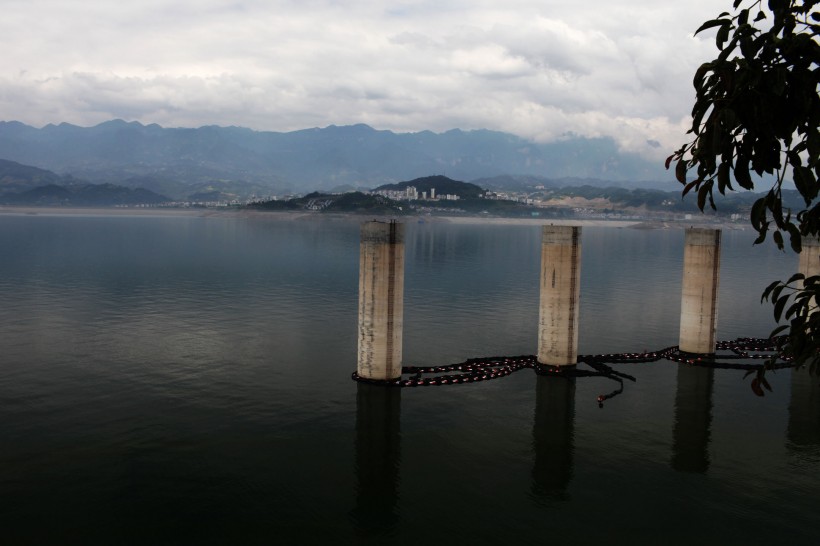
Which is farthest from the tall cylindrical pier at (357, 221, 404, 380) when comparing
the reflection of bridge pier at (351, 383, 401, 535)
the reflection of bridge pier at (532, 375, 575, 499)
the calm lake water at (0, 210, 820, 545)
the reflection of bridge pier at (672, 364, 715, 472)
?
the reflection of bridge pier at (672, 364, 715, 472)

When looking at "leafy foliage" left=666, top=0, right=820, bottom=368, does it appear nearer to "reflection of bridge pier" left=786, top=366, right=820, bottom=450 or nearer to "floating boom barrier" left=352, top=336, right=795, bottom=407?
"reflection of bridge pier" left=786, top=366, right=820, bottom=450

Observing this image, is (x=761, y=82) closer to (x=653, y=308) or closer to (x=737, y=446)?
(x=737, y=446)

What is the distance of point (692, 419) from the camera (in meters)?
45.1

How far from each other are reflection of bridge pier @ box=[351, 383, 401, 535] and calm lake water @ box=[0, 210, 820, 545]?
0.49ft

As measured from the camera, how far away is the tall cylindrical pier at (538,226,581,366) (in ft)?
175

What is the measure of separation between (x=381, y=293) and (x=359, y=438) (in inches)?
469

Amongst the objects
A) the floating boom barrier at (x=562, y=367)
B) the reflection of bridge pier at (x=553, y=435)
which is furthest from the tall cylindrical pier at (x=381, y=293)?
the reflection of bridge pier at (x=553, y=435)

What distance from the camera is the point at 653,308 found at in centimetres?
8562

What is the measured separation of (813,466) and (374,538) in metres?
26.2

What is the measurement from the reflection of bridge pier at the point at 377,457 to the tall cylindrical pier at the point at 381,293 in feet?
8.70

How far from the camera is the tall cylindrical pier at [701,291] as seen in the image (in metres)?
60.0

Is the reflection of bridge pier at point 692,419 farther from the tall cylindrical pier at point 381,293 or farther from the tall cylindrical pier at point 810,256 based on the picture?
the tall cylindrical pier at point 381,293

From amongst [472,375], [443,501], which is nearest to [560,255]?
[472,375]

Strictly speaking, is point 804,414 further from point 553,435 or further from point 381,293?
point 381,293
